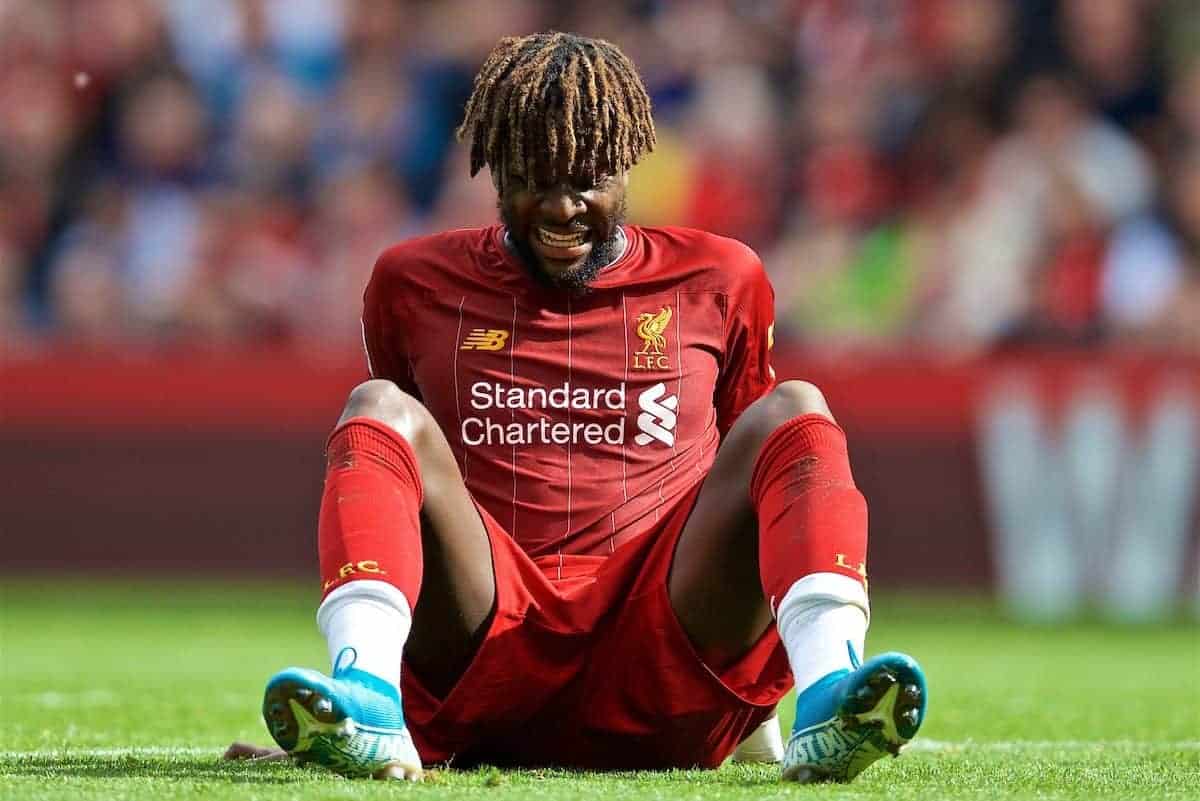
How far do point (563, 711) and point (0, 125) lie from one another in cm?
954

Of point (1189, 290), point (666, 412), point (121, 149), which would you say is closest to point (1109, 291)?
point (1189, 290)

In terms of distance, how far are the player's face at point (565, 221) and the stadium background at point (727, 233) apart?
5.52 metres

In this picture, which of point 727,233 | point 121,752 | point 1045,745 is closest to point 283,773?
point 121,752

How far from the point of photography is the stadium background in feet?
34.3

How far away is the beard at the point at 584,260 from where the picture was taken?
13.3 ft

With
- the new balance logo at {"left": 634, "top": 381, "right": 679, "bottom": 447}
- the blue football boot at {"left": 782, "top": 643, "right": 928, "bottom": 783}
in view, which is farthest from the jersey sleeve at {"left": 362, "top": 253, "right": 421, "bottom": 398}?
the blue football boot at {"left": 782, "top": 643, "right": 928, "bottom": 783}

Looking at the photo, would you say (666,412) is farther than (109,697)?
No

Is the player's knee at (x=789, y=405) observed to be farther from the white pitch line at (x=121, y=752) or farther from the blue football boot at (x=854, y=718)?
the white pitch line at (x=121, y=752)

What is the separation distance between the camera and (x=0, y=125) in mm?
12367

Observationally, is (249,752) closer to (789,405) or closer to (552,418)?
(552,418)

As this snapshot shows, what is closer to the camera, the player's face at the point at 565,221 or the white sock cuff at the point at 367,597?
the white sock cuff at the point at 367,597

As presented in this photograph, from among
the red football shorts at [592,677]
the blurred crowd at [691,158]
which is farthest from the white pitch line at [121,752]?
the blurred crowd at [691,158]

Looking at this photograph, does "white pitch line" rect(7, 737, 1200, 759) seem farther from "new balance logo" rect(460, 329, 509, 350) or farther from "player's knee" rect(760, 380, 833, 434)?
"player's knee" rect(760, 380, 833, 434)

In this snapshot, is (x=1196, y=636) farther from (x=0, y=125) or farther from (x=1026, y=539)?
(x=0, y=125)
